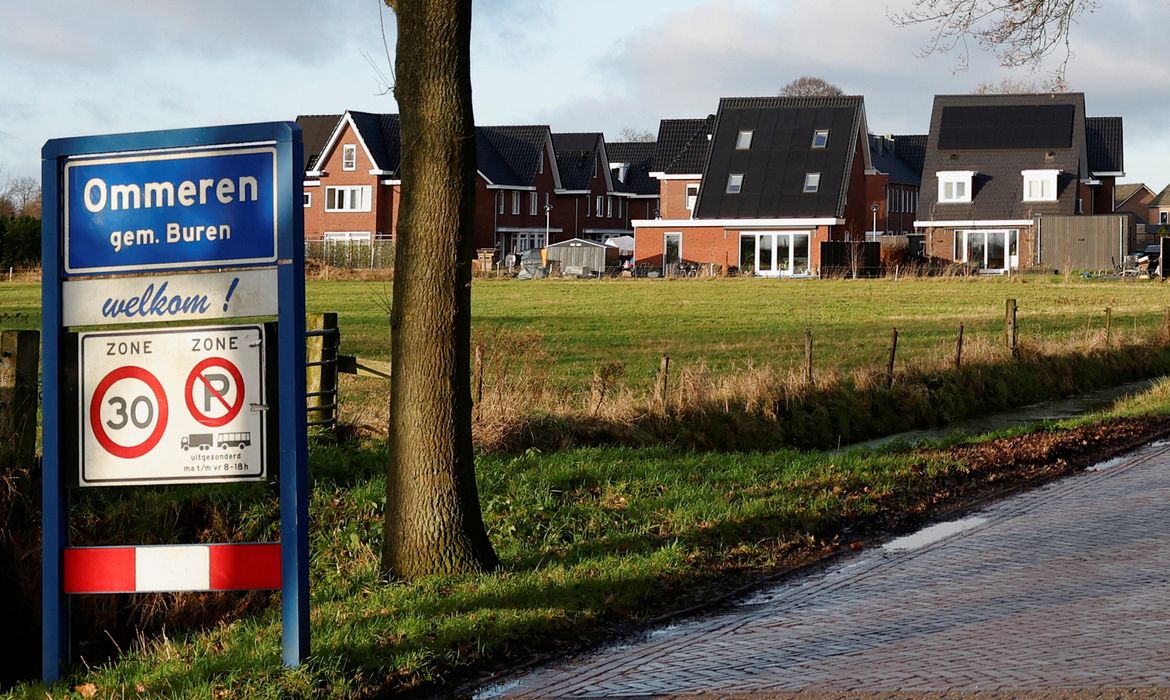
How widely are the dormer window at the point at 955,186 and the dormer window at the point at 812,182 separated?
8.01 meters

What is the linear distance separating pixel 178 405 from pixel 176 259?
0.64 m

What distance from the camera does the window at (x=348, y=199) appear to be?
78.4 metres

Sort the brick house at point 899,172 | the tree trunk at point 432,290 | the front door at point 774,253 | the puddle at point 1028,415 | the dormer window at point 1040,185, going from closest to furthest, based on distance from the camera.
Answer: the tree trunk at point 432,290
the puddle at point 1028,415
the front door at point 774,253
the dormer window at point 1040,185
the brick house at point 899,172

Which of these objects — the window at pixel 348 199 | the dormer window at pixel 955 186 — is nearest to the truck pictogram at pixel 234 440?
the dormer window at pixel 955 186

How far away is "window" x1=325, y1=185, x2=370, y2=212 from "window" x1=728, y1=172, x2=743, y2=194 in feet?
67.0

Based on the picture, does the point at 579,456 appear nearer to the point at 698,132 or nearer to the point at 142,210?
the point at 142,210

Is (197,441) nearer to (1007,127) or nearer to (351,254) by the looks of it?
(351,254)

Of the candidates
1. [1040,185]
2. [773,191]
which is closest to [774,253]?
[773,191]

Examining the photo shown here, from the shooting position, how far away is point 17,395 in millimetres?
9812

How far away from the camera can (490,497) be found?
1075 centimetres

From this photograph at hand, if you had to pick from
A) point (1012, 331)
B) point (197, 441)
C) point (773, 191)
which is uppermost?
point (773, 191)

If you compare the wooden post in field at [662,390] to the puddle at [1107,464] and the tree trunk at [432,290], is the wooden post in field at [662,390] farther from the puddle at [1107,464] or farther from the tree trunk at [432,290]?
the tree trunk at [432,290]

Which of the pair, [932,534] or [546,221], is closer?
[932,534]

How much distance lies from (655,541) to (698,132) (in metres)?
72.4
